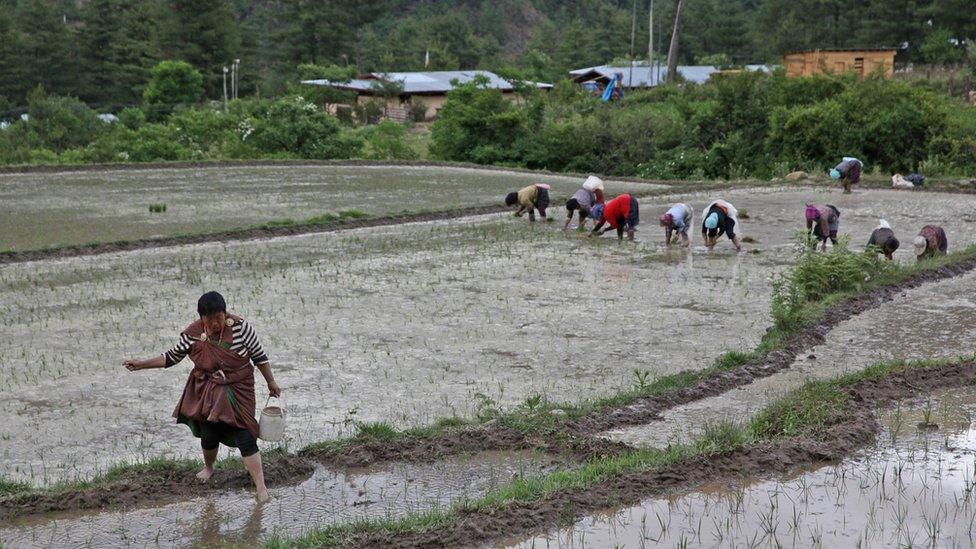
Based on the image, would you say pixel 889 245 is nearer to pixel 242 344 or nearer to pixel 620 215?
pixel 620 215

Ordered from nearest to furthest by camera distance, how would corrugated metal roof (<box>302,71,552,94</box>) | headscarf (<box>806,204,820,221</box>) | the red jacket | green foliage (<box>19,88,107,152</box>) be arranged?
headscarf (<box>806,204,820,221</box>)
the red jacket
green foliage (<box>19,88,107,152</box>)
corrugated metal roof (<box>302,71,552,94</box>)

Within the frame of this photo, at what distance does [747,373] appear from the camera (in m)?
8.84

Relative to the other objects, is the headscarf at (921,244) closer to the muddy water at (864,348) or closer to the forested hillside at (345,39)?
the muddy water at (864,348)

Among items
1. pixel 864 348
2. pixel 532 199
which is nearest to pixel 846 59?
pixel 532 199

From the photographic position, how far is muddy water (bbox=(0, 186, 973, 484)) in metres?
7.80

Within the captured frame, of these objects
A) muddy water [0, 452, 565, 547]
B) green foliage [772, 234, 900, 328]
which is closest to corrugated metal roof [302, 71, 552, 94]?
green foliage [772, 234, 900, 328]

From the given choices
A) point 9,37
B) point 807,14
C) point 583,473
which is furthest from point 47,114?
point 807,14

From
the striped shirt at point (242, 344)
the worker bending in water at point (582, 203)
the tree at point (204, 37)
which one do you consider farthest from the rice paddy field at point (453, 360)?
the tree at point (204, 37)

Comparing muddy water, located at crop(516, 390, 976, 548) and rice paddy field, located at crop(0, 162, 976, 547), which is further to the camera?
rice paddy field, located at crop(0, 162, 976, 547)

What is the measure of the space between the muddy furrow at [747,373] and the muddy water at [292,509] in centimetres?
84

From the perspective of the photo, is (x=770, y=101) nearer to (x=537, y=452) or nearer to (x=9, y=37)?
(x=537, y=452)

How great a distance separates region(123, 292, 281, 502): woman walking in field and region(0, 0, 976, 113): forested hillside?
38422mm

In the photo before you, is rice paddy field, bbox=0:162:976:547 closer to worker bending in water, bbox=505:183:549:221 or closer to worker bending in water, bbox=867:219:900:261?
worker bending in water, bbox=505:183:549:221

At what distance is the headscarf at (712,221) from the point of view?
47.2 ft
